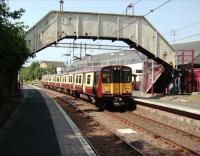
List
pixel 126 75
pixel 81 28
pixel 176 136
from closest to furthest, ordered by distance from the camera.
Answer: pixel 176 136, pixel 126 75, pixel 81 28

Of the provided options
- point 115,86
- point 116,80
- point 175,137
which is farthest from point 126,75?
point 175,137

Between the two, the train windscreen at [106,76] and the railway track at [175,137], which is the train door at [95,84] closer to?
the train windscreen at [106,76]

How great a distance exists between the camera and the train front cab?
28.7 m

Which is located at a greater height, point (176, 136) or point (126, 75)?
point (126, 75)

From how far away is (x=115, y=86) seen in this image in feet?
94.5

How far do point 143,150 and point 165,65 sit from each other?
2681 cm

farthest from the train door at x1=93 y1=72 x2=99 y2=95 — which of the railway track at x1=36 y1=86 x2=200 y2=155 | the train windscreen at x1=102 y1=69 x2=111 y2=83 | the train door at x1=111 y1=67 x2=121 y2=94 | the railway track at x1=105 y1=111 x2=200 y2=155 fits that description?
the railway track at x1=105 y1=111 x2=200 y2=155

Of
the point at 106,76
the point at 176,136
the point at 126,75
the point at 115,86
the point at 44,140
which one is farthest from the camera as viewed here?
the point at 126,75

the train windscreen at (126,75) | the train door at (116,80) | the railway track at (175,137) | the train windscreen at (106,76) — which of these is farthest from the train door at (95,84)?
the railway track at (175,137)

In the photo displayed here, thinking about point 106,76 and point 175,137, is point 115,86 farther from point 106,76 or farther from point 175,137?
point 175,137

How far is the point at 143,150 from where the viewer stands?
45.6 ft

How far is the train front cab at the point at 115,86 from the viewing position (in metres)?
28.7

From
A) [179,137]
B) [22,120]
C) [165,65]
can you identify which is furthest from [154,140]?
[165,65]

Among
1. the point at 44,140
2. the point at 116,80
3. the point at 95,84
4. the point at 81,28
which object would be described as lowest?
the point at 44,140
